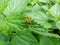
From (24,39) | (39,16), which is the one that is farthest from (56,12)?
(24,39)

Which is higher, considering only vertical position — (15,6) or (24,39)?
(15,6)

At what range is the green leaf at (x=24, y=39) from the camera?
669 millimetres

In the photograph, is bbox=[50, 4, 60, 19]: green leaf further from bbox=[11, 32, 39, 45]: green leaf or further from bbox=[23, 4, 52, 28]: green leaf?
bbox=[11, 32, 39, 45]: green leaf

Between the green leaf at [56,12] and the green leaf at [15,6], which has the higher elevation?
the green leaf at [15,6]

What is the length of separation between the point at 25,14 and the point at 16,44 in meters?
0.13

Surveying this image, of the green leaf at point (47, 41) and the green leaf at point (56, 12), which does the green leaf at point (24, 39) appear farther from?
the green leaf at point (56, 12)

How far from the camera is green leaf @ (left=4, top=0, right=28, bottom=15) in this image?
28.0 inches

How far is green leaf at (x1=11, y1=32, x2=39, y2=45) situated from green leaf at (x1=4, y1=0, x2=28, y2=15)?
3.5 inches

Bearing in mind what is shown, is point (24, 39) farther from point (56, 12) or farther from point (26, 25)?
point (56, 12)

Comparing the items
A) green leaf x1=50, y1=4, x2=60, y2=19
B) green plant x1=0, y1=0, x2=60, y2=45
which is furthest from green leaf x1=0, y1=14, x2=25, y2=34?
green leaf x1=50, y1=4, x2=60, y2=19

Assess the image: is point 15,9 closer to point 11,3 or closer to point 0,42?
point 11,3

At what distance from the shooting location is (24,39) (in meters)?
0.68

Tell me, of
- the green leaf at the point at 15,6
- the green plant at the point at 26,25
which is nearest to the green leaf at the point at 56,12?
the green plant at the point at 26,25

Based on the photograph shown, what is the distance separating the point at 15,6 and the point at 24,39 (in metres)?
0.14
